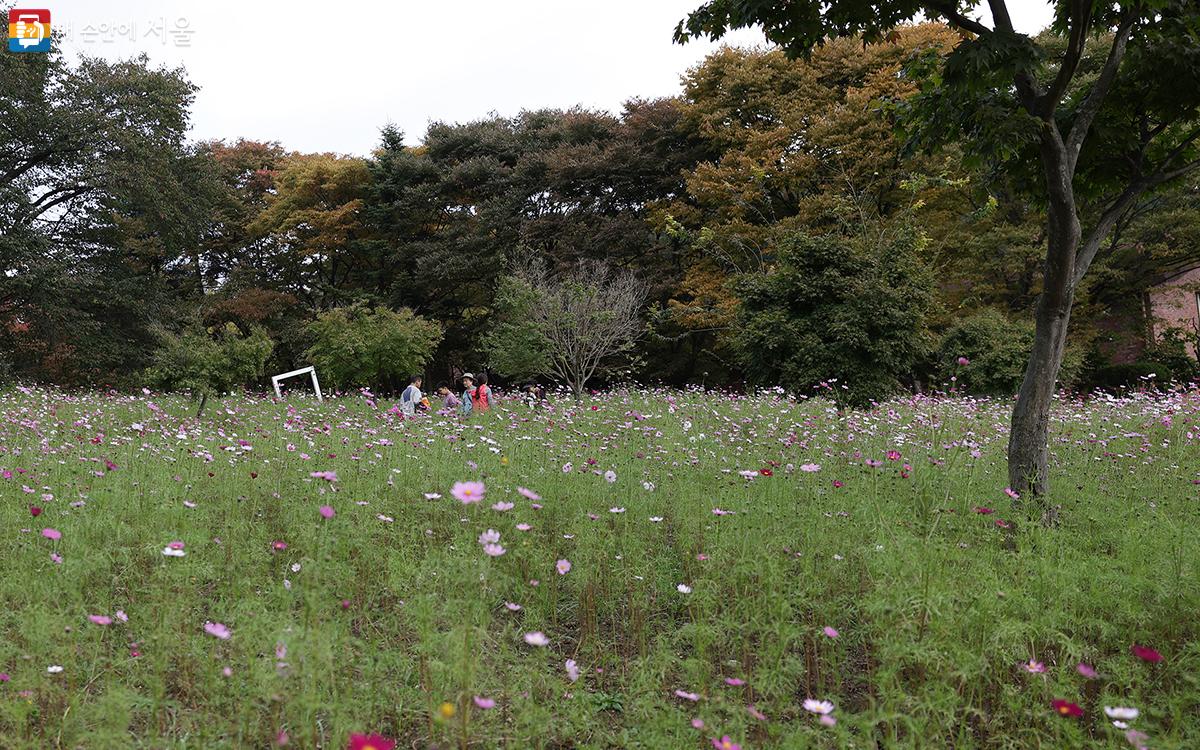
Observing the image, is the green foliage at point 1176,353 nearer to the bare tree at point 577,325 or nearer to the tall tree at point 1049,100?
the bare tree at point 577,325

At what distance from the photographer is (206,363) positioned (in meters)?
9.18

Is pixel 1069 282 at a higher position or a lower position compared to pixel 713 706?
higher

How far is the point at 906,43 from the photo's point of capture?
1744 cm

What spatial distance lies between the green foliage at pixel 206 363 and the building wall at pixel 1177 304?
19.6 metres

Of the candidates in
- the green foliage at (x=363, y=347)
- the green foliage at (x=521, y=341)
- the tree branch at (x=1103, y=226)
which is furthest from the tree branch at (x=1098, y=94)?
the green foliage at (x=363, y=347)

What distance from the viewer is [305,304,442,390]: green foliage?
49.4 ft

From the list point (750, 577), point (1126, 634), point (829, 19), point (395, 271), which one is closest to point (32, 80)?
point (395, 271)

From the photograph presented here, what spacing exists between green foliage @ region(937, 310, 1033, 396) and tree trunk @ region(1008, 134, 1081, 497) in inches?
326

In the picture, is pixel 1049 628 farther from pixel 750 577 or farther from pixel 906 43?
pixel 906 43

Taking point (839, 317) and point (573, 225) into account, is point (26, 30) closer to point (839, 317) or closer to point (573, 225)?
point (573, 225)

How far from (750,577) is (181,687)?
86.7 inches

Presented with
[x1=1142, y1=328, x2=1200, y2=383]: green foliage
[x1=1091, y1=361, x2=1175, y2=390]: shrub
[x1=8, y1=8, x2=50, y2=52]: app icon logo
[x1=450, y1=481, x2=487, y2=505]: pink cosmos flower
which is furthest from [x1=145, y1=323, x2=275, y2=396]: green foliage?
[x1=1142, y1=328, x2=1200, y2=383]: green foliage

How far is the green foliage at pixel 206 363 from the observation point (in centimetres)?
922

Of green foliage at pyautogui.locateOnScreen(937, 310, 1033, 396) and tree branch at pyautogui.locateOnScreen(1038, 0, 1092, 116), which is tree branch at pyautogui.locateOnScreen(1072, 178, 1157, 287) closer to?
tree branch at pyautogui.locateOnScreen(1038, 0, 1092, 116)
